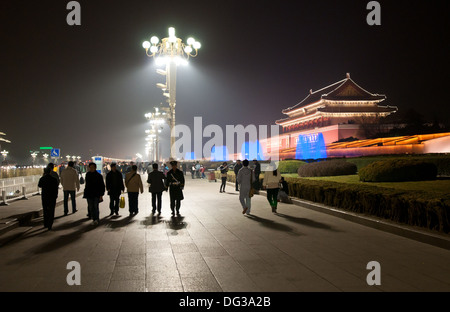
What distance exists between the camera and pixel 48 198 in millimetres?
9008

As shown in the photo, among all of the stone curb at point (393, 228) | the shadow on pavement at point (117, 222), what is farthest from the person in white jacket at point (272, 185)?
the shadow on pavement at point (117, 222)

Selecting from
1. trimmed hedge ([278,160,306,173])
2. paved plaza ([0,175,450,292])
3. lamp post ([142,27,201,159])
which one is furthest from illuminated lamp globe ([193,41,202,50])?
paved plaza ([0,175,450,292])

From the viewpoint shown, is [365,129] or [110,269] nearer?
[110,269]

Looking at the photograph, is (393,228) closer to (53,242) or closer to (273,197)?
(273,197)

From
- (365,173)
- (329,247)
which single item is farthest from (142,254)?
(365,173)

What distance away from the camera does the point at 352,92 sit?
2108 inches

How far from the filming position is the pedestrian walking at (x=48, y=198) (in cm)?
885

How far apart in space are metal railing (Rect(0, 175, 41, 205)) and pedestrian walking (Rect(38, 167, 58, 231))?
5667mm

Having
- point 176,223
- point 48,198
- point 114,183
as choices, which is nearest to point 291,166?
point 114,183

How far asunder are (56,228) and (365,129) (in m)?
42.6

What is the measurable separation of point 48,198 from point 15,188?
835 centimetres

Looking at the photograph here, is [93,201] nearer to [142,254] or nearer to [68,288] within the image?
[142,254]

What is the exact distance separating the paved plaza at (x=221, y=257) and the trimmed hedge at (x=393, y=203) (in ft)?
1.96

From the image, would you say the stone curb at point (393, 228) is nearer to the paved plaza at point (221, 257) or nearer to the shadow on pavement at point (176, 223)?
the paved plaza at point (221, 257)
